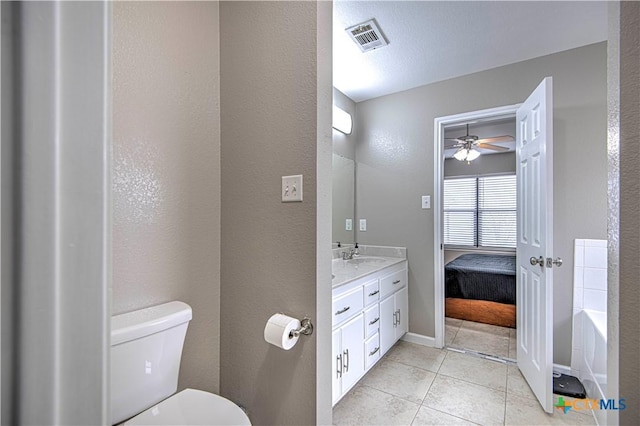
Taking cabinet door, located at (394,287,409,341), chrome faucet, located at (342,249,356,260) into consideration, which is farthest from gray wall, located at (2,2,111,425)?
chrome faucet, located at (342,249,356,260)

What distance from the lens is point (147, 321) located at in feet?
3.43

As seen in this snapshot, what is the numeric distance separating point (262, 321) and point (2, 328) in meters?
1.10

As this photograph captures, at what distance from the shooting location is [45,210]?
23 cm

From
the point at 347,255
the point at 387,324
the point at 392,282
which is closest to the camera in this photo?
the point at 387,324

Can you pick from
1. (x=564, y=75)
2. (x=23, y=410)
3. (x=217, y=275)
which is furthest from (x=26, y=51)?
(x=564, y=75)

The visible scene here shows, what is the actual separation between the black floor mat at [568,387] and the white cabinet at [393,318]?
1091mm

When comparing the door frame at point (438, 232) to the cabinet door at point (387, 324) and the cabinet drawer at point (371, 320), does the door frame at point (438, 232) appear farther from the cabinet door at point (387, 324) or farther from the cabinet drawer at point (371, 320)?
the cabinet drawer at point (371, 320)

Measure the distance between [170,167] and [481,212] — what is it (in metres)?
5.46

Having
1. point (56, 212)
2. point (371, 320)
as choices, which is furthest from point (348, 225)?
point (56, 212)

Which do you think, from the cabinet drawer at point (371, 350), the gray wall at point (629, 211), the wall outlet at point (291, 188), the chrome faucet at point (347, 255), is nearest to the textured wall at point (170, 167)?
the wall outlet at point (291, 188)

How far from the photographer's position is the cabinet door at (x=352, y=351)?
5.71 feet

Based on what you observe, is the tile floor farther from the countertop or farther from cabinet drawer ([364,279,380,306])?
the countertop

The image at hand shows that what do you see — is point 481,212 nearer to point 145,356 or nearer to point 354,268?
point 354,268

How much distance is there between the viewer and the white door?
1748mm
